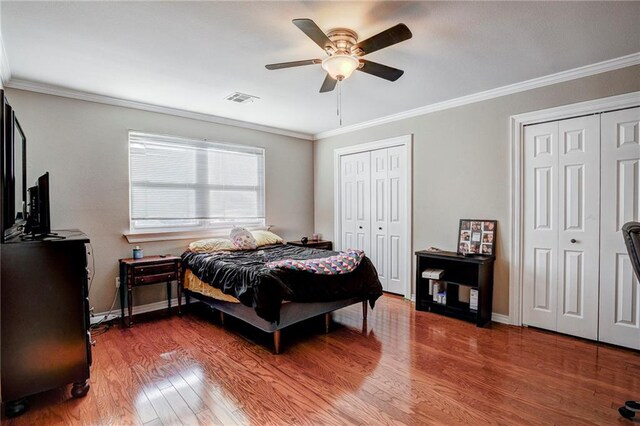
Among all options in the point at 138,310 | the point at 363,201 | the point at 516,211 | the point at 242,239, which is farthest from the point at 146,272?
the point at 516,211

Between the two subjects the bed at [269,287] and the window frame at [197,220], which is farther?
the window frame at [197,220]

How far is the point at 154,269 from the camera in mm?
3668

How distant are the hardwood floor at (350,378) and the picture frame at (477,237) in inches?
32.3

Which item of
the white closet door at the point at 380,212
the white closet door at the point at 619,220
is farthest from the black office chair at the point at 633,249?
the white closet door at the point at 380,212

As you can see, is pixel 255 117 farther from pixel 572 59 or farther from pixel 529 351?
pixel 529 351

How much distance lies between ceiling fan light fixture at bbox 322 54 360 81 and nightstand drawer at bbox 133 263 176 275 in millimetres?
2814

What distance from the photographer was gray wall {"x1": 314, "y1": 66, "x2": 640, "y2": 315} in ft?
10.3

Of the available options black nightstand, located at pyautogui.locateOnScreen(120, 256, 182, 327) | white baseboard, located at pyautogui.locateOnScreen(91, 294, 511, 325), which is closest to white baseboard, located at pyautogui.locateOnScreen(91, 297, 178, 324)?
white baseboard, located at pyautogui.locateOnScreen(91, 294, 511, 325)

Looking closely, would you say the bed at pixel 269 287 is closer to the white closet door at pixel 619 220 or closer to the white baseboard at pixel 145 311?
the white baseboard at pixel 145 311

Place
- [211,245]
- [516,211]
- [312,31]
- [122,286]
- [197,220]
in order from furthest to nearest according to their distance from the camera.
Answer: [197,220], [211,245], [122,286], [516,211], [312,31]

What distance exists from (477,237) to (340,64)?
255cm

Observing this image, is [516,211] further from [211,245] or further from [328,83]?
[211,245]

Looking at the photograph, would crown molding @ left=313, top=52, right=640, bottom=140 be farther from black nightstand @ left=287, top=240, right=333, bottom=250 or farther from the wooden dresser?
the wooden dresser

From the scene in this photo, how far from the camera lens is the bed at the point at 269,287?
2.76 m
